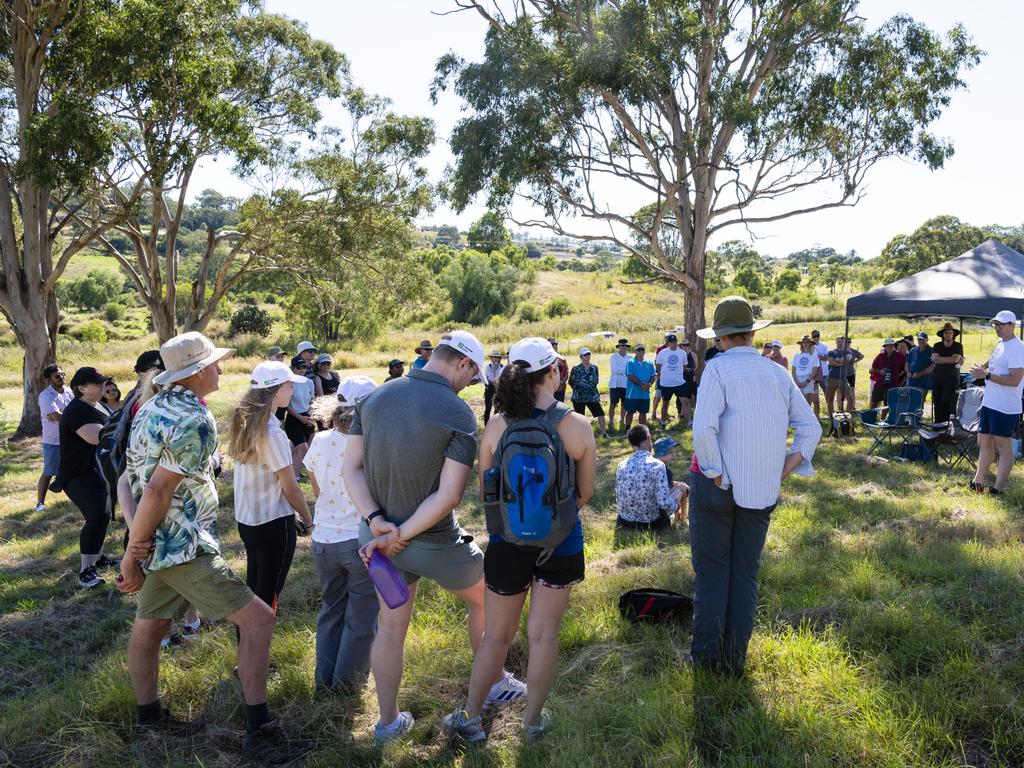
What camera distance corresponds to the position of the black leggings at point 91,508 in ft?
20.4

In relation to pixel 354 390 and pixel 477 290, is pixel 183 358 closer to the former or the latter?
pixel 354 390

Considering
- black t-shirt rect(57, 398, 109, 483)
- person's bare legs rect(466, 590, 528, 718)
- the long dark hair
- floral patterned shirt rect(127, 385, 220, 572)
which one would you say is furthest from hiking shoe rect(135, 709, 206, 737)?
black t-shirt rect(57, 398, 109, 483)

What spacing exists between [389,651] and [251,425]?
1392 millimetres

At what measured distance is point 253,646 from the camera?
342 cm

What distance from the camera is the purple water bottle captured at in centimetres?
324

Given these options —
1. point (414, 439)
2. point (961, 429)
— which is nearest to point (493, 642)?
point (414, 439)

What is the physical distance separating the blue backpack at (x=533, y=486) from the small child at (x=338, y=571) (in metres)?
1.12

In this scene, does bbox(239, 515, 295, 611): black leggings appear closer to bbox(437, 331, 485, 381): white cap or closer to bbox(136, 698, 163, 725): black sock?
bbox(136, 698, 163, 725): black sock

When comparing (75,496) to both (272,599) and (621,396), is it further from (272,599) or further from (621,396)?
(621,396)

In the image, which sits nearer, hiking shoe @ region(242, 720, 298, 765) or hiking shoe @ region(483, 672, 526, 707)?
hiking shoe @ region(242, 720, 298, 765)

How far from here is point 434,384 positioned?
3.25m

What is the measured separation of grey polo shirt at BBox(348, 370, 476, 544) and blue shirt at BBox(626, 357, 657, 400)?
9.89m

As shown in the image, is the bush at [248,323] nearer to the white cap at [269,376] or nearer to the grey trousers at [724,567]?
the white cap at [269,376]

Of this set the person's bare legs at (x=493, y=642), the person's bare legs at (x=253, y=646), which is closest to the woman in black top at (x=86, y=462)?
the person's bare legs at (x=253, y=646)
